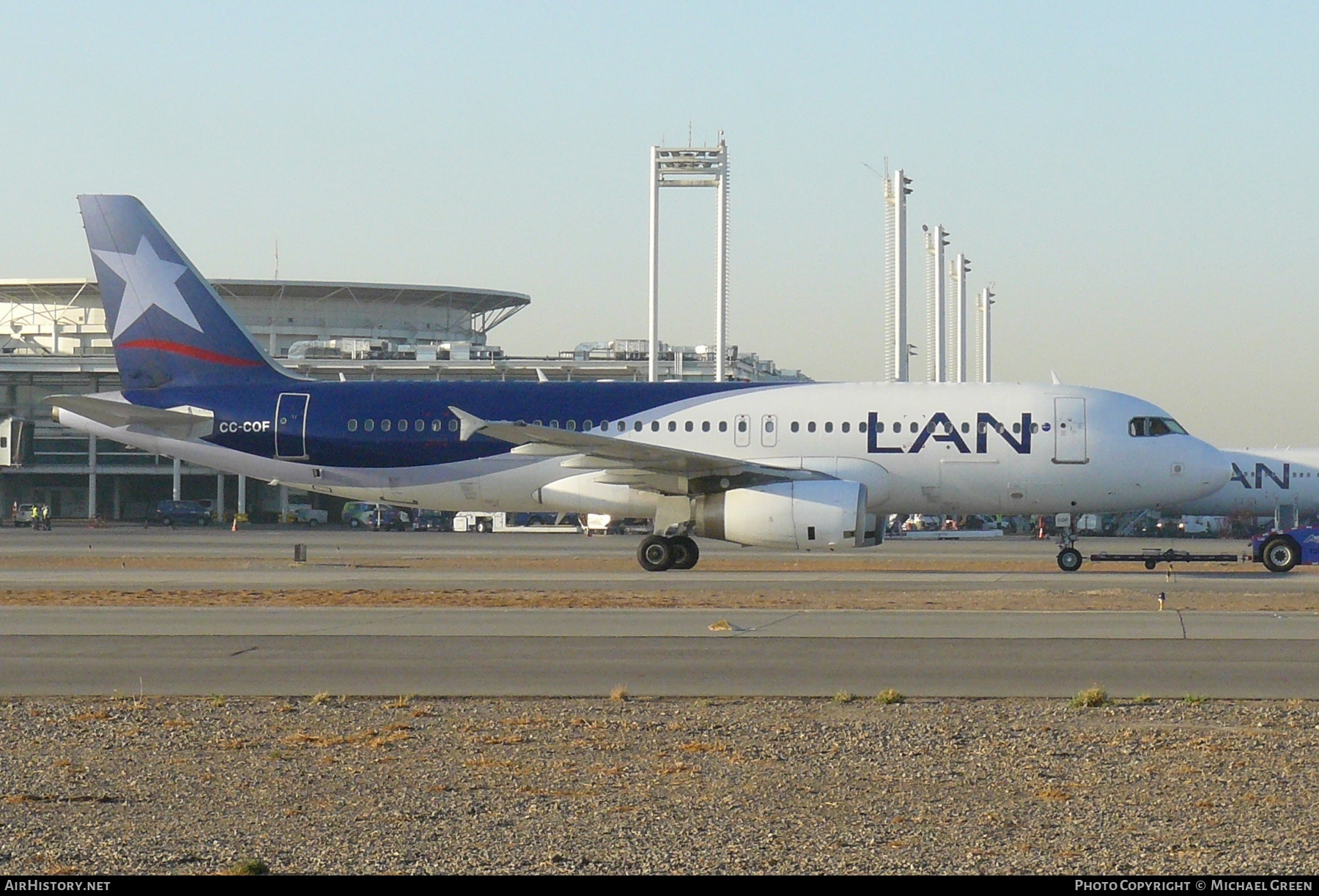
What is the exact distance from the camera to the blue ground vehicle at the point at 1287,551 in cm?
3281

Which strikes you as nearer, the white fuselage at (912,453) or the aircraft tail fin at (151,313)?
the white fuselage at (912,453)

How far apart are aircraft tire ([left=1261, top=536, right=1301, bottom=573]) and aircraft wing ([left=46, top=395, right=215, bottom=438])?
23339mm

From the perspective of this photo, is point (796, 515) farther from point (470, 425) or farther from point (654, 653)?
point (654, 653)

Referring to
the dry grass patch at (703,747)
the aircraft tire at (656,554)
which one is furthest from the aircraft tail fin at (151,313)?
the dry grass patch at (703,747)

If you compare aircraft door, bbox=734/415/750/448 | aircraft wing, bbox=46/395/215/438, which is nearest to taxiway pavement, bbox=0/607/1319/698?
aircraft door, bbox=734/415/750/448

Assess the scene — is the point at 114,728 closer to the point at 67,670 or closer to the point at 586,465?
the point at 67,670

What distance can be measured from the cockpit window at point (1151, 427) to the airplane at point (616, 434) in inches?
1.4

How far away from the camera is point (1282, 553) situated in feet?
108

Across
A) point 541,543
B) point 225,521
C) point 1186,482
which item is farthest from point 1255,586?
point 225,521

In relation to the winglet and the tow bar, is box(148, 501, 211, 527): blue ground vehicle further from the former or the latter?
the tow bar

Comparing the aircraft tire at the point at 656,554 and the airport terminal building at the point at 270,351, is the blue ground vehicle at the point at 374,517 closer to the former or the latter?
the airport terminal building at the point at 270,351

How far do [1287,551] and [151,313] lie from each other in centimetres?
2587

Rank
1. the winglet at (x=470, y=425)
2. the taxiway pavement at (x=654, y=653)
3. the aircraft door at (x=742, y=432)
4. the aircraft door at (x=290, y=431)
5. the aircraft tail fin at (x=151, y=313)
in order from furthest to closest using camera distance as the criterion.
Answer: the aircraft tail fin at (x=151, y=313) → the aircraft door at (x=290, y=431) → the aircraft door at (x=742, y=432) → the winglet at (x=470, y=425) → the taxiway pavement at (x=654, y=653)

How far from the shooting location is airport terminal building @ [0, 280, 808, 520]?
8525cm
